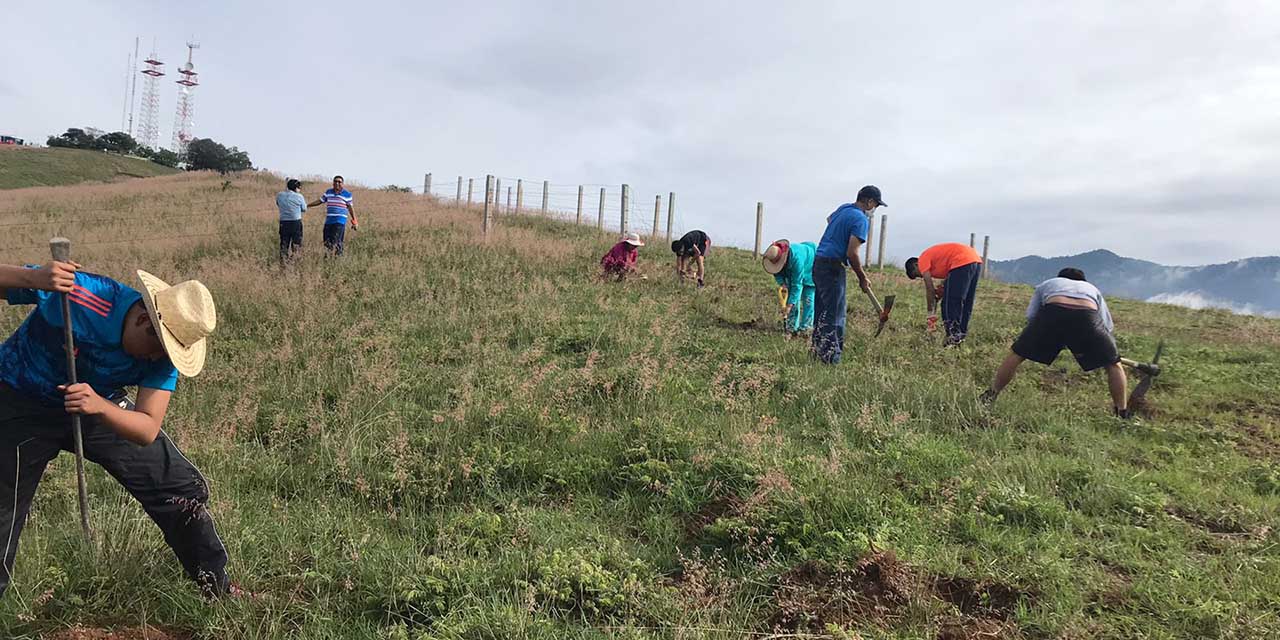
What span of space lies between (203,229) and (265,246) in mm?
2804

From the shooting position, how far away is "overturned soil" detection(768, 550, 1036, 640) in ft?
7.38

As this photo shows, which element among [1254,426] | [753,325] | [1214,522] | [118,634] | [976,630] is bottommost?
[118,634]

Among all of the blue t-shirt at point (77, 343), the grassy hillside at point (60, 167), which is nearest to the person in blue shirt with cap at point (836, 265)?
the blue t-shirt at point (77, 343)

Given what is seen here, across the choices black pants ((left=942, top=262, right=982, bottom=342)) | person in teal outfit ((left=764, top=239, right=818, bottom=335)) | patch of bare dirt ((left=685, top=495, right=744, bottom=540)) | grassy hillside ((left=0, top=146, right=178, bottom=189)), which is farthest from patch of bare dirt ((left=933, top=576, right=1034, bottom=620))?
grassy hillside ((left=0, top=146, right=178, bottom=189))

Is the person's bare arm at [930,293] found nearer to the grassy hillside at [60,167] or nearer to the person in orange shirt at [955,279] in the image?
the person in orange shirt at [955,279]

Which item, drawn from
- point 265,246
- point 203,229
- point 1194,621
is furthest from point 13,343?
point 203,229

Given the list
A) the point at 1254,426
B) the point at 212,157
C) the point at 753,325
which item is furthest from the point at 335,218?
the point at 212,157

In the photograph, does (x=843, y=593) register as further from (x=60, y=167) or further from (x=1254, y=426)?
(x=60, y=167)

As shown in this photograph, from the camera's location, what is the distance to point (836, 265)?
6.16 m

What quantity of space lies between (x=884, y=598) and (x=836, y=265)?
13.9 feet

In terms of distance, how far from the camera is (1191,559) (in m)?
2.63

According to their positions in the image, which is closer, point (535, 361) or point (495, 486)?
point (495, 486)

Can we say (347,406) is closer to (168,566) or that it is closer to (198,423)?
(198,423)

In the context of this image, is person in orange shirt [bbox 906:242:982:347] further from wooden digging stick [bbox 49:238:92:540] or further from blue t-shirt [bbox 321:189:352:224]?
blue t-shirt [bbox 321:189:352:224]
